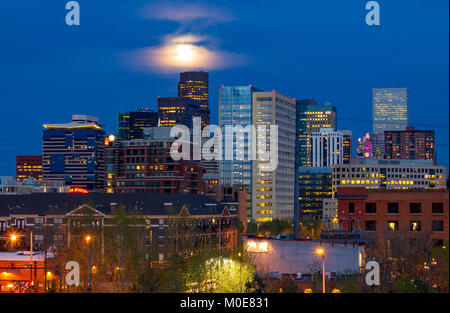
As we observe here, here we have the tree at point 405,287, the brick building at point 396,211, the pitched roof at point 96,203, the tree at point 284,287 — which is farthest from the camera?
the pitched roof at point 96,203

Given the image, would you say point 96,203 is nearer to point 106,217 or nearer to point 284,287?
point 106,217

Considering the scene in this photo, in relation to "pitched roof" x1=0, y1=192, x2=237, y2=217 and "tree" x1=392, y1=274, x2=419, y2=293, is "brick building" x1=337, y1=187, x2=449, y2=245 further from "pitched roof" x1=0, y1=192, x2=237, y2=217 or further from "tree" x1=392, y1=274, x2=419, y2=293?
"tree" x1=392, y1=274, x2=419, y2=293

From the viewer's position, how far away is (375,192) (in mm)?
114438

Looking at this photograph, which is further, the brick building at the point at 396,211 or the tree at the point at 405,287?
the brick building at the point at 396,211

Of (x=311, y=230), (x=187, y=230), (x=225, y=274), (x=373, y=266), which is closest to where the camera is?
(x=225, y=274)

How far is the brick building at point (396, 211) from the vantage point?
10938 cm

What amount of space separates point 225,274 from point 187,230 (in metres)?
66.8

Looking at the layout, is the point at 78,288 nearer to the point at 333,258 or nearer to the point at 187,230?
the point at 333,258

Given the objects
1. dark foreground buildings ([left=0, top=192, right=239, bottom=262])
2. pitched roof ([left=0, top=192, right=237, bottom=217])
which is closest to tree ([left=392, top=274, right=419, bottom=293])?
dark foreground buildings ([left=0, top=192, right=239, bottom=262])

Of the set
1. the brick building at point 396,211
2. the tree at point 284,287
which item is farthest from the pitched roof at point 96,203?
the tree at point 284,287

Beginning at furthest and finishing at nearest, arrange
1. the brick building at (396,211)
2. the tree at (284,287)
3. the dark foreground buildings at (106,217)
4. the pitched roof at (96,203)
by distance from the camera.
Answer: the pitched roof at (96,203) → the dark foreground buildings at (106,217) → the brick building at (396,211) → the tree at (284,287)

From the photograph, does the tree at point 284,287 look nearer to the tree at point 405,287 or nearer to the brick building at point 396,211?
the tree at point 405,287

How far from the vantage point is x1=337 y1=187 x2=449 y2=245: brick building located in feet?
359
